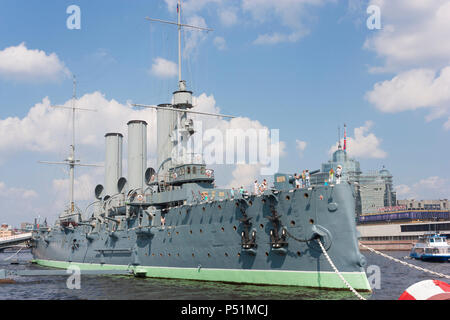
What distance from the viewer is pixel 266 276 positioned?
860 inches

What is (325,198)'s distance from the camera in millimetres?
20062

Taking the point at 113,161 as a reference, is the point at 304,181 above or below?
below

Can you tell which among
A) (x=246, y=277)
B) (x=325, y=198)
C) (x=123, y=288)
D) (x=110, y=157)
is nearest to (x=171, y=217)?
(x=123, y=288)

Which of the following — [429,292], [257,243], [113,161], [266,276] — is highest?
[113,161]

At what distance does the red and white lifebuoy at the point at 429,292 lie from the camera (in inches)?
260

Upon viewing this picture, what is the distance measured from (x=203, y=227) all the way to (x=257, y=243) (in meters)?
4.51

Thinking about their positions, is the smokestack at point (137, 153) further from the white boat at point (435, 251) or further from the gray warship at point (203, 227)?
the white boat at point (435, 251)

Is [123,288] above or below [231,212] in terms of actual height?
below

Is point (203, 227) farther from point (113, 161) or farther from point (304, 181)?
point (113, 161)

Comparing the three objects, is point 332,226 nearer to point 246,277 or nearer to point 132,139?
point 246,277

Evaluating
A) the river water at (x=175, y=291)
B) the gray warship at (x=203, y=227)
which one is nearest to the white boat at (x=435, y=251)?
the river water at (x=175, y=291)

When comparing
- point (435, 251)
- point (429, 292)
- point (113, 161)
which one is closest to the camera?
point (429, 292)

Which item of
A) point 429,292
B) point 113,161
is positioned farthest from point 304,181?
point 113,161

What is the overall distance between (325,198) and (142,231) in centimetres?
1514
